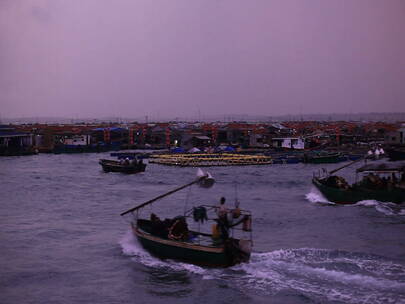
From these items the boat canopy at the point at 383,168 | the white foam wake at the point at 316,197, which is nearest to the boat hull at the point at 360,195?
the white foam wake at the point at 316,197

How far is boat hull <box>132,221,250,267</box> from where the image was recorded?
10.2m

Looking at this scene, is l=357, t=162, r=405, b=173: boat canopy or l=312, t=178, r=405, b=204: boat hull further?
l=357, t=162, r=405, b=173: boat canopy

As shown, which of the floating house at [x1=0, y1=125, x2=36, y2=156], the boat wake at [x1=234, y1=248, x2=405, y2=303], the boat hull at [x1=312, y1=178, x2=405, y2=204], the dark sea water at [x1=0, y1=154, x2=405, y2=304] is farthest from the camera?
the floating house at [x1=0, y1=125, x2=36, y2=156]

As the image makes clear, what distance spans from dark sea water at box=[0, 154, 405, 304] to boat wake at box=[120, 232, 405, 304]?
2cm

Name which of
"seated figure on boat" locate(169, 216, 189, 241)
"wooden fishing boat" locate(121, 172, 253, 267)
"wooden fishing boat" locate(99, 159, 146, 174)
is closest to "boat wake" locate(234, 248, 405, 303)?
"wooden fishing boat" locate(121, 172, 253, 267)

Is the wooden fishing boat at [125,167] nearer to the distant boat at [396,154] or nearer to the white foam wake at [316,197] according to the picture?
the white foam wake at [316,197]

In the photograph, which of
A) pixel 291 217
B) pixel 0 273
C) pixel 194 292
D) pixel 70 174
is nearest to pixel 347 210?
pixel 291 217

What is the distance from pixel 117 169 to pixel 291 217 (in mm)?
16754

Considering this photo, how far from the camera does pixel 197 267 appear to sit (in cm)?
1055

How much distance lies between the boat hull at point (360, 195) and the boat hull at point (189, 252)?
900 centimetres

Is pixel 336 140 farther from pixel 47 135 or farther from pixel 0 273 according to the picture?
pixel 0 273

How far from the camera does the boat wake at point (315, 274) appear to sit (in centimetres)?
912

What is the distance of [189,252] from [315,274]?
2.41 m

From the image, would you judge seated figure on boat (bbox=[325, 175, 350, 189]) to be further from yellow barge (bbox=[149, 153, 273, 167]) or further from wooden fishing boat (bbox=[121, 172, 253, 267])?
yellow barge (bbox=[149, 153, 273, 167])
